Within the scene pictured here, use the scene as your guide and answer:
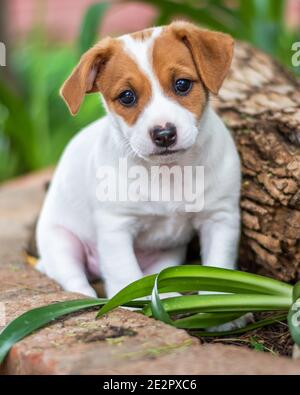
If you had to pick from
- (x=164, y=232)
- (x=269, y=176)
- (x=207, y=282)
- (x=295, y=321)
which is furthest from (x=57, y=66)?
(x=295, y=321)

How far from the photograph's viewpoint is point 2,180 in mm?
7441

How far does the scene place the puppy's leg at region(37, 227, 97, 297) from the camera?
3508 millimetres

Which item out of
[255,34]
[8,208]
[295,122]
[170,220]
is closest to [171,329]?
[170,220]

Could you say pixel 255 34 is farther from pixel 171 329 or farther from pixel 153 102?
pixel 171 329

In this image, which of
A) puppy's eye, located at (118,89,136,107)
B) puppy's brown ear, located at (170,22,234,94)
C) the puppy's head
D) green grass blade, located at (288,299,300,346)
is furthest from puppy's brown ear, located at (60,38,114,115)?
green grass blade, located at (288,299,300,346)

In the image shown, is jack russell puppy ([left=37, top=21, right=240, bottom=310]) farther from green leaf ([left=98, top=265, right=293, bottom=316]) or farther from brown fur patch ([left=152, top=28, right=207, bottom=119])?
green leaf ([left=98, top=265, right=293, bottom=316])

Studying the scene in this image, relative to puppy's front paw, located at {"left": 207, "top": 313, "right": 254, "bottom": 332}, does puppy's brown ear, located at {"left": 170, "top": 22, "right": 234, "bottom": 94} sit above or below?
above

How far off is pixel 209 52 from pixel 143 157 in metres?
0.51

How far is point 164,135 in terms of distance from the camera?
287 centimetres

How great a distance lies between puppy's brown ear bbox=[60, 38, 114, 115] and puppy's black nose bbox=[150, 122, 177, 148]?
41 centimetres

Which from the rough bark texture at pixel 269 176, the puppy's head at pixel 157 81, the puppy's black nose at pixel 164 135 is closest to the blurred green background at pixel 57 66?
the rough bark texture at pixel 269 176

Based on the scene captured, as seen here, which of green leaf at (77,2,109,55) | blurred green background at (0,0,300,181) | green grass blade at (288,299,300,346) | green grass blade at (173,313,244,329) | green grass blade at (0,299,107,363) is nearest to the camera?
green grass blade at (288,299,300,346)

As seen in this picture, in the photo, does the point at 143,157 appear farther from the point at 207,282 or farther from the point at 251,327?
the point at 251,327
